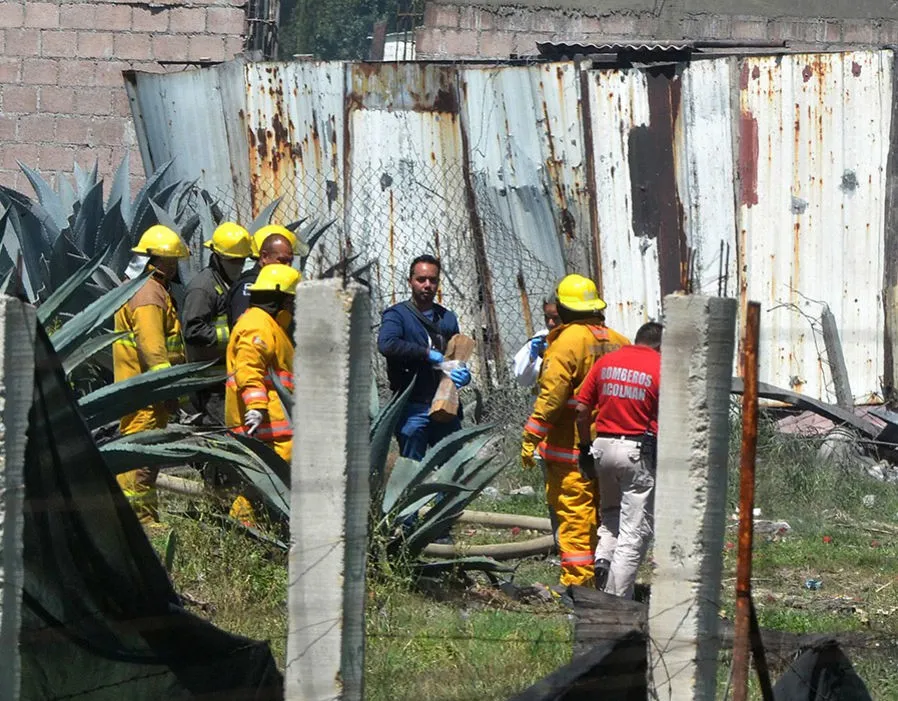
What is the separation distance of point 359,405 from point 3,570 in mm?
865

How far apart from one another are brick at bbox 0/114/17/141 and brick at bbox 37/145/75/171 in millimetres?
257

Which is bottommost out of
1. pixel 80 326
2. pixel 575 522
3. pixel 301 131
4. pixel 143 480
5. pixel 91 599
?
pixel 575 522

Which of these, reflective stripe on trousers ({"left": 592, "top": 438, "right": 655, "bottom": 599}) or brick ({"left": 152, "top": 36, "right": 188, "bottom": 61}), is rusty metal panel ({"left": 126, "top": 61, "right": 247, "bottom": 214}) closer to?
brick ({"left": 152, "top": 36, "right": 188, "bottom": 61})

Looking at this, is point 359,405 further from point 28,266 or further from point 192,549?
point 28,266

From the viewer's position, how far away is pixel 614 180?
9797 millimetres

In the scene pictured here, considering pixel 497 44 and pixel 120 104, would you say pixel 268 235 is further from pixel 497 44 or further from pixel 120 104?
pixel 497 44

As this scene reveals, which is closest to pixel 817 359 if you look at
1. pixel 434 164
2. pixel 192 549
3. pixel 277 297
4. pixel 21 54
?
pixel 434 164

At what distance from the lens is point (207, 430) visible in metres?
5.59

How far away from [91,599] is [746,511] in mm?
1603

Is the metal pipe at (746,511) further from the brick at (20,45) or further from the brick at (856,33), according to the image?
the brick at (856,33)

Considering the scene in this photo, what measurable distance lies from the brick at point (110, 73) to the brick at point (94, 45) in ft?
0.25

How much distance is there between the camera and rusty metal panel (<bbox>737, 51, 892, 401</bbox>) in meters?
9.75

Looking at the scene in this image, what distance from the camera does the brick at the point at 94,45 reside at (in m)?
11.3

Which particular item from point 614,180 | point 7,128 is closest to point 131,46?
point 7,128
